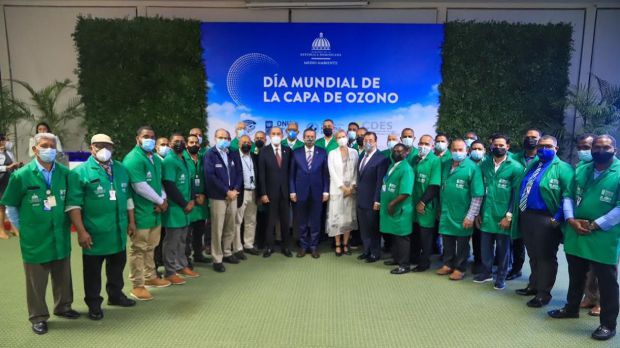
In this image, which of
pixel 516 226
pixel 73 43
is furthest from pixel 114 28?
pixel 516 226

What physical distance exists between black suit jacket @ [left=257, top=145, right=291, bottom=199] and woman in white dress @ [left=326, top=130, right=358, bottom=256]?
0.58 meters

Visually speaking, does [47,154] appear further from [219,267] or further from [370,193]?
[370,193]

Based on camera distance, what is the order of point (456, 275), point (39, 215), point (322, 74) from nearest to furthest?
1. point (39, 215)
2. point (456, 275)
3. point (322, 74)

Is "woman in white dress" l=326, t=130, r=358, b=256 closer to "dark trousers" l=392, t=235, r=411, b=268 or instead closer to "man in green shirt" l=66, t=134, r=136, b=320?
"dark trousers" l=392, t=235, r=411, b=268

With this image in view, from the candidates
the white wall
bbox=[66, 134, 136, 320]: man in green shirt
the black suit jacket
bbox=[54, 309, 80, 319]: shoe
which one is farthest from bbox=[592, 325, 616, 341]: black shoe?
the white wall

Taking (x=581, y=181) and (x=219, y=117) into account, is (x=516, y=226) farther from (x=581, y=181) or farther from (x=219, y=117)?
(x=219, y=117)

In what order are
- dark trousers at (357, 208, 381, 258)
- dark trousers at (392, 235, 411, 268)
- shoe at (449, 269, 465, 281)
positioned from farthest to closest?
1. dark trousers at (357, 208, 381, 258)
2. dark trousers at (392, 235, 411, 268)
3. shoe at (449, 269, 465, 281)

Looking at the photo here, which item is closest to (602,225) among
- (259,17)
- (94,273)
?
(94,273)

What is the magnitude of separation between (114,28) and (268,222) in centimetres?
457

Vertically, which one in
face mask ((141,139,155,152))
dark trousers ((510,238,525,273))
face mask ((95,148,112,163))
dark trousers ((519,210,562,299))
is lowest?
dark trousers ((510,238,525,273))

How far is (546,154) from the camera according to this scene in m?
3.59

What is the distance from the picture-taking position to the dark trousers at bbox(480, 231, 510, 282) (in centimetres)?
409

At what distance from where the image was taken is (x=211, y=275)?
4414mm

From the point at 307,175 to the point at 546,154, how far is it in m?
2.58
